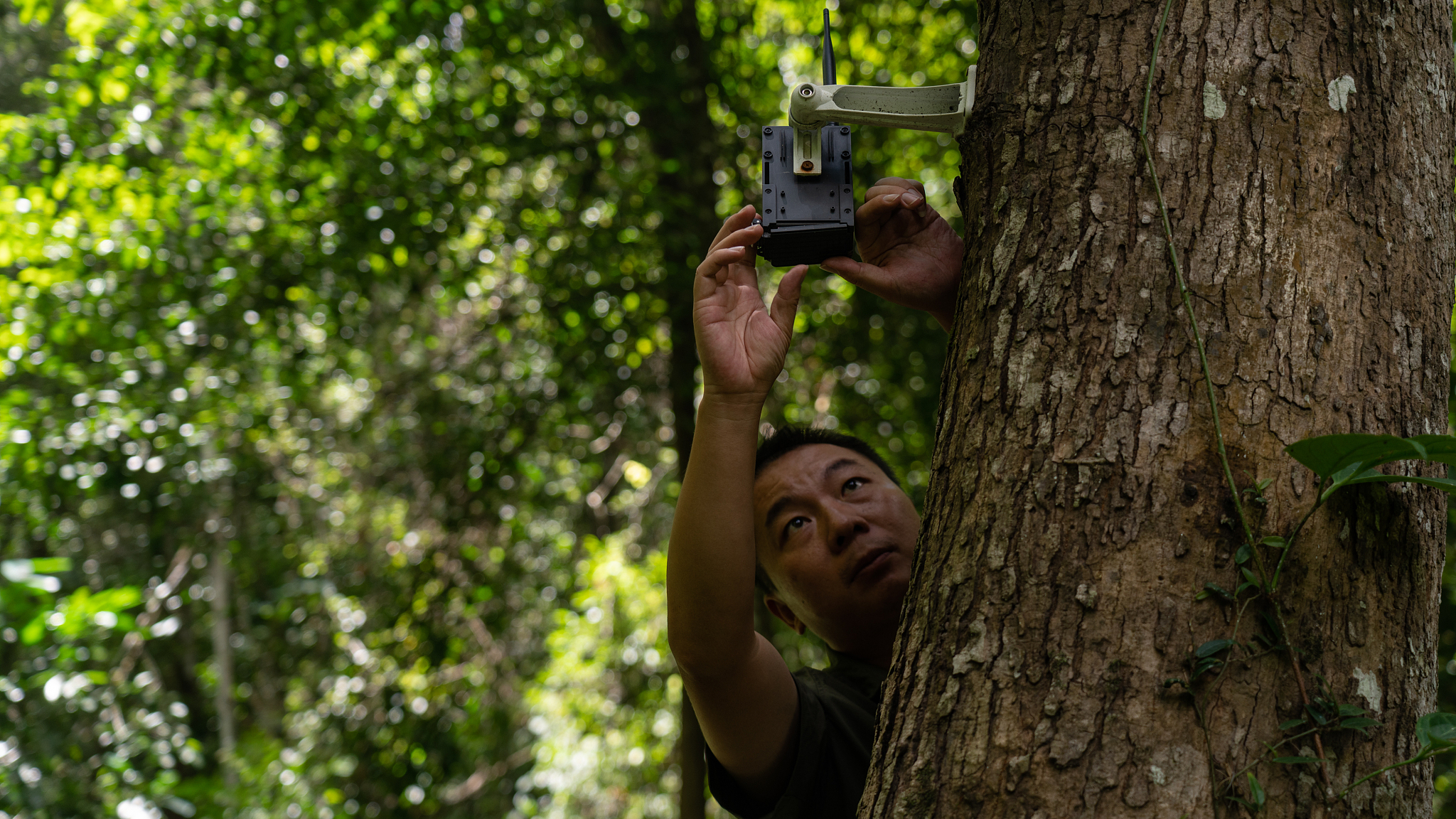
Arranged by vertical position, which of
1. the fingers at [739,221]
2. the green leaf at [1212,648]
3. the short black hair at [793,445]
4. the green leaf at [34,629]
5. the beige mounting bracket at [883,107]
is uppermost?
the beige mounting bracket at [883,107]

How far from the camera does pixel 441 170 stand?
4.85m

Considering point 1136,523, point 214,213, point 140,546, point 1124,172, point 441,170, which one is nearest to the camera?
point 1136,523

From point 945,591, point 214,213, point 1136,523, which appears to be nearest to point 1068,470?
point 1136,523

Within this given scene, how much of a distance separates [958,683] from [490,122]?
4699 mm

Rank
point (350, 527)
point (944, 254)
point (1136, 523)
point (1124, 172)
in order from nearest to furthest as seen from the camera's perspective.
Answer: point (1136, 523), point (1124, 172), point (944, 254), point (350, 527)

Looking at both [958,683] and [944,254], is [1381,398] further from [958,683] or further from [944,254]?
[944,254]

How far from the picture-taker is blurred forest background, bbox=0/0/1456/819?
4703 millimetres

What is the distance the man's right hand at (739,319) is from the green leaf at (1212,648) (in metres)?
0.81

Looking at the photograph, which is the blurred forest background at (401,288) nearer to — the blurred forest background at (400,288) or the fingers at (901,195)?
the blurred forest background at (400,288)

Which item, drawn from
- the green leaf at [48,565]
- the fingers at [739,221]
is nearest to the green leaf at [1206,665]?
the fingers at [739,221]

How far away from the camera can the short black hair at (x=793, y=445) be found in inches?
90.4

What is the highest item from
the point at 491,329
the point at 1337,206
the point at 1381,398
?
the point at 1337,206

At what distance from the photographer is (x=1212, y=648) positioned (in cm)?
100

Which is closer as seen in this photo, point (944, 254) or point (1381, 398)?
point (1381, 398)
